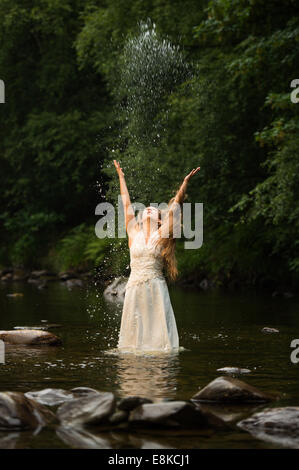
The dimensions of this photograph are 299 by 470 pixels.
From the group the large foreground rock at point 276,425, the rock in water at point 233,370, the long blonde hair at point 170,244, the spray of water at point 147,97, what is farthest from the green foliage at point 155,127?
the large foreground rock at point 276,425

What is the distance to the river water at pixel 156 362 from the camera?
678 cm

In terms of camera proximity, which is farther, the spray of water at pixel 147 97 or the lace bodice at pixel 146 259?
the spray of water at pixel 147 97

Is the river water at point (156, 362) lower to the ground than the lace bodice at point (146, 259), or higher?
lower

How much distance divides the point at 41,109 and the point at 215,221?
1667 centimetres

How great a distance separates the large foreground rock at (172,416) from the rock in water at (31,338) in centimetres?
575

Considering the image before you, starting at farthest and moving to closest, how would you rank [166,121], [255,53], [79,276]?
[79,276] < [166,121] < [255,53]

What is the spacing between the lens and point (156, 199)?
95.8ft

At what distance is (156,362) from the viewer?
1081cm

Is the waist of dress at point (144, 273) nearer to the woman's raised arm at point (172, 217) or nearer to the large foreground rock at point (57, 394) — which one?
the woman's raised arm at point (172, 217)

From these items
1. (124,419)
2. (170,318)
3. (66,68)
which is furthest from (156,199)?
(124,419)

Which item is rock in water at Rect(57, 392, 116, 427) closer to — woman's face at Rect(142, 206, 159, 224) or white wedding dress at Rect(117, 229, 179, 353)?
white wedding dress at Rect(117, 229, 179, 353)

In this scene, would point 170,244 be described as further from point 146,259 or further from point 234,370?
point 234,370

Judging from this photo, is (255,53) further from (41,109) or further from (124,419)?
(41,109)

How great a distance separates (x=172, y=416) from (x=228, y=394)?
4.20ft
